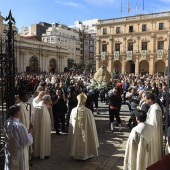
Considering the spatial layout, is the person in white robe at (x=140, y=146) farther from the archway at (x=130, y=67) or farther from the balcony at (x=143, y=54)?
the archway at (x=130, y=67)

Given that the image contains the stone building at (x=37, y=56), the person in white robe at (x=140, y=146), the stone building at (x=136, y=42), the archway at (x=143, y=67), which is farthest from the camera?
the archway at (x=143, y=67)

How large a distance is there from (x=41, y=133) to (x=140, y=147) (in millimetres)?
2887

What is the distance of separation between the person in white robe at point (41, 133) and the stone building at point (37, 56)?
31.6 metres

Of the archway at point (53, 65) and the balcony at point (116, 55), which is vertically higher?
the balcony at point (116, 55)

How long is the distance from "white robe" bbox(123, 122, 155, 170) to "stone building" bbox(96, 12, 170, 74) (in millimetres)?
40966

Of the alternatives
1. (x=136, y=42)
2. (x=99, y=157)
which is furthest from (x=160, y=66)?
(x=99, y=157)

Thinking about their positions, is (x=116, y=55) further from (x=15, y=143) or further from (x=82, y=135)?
(x=15, y=143)

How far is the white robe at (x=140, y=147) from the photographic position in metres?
4.19

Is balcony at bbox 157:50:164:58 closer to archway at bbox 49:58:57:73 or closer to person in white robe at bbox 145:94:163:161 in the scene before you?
archway at bbox 49:58:57:73

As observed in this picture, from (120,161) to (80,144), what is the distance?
3.88 ft

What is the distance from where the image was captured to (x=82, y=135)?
19.0ft

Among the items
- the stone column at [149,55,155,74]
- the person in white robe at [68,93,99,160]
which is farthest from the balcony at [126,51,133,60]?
the person in white robe at [68,93,99,160]

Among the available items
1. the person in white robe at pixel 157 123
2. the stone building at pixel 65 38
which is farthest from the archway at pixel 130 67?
the person in white robe at pixel 157 123

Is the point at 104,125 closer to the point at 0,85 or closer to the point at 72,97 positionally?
the point at 72,97
